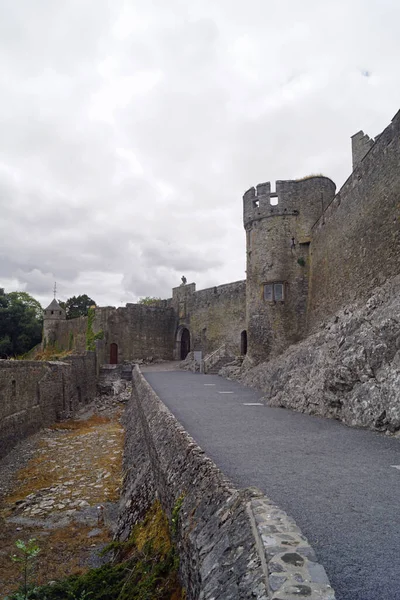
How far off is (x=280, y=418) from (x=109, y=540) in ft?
13.1

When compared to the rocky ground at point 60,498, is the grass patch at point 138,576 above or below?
above

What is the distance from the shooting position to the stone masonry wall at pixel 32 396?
12.7 m

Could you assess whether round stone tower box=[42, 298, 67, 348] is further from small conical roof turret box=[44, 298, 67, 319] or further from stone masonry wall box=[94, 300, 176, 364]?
stone masonry wall box=[94, 300, 176, 364]

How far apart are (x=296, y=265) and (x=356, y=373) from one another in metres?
10.4

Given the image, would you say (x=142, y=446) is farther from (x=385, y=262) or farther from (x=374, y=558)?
(x=385, y=262)

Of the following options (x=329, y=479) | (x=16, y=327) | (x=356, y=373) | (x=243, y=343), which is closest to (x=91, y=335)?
(x=243, y=343)

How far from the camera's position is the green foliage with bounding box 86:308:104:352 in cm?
2991

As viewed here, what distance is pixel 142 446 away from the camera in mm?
8938

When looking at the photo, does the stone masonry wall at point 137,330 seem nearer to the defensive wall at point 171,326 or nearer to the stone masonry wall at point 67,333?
the defensive wall at point 171,326

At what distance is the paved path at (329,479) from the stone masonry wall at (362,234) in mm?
5003

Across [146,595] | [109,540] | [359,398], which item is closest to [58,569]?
[109,540]

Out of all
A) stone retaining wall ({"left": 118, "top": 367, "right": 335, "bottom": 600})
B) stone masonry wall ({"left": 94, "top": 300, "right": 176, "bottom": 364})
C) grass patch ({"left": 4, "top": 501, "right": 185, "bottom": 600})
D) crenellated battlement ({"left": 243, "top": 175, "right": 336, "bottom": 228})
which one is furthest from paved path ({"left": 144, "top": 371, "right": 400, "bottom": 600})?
stone masonry wall ({"left": 94, "top": 300, "right": 176, "bottom": 364})

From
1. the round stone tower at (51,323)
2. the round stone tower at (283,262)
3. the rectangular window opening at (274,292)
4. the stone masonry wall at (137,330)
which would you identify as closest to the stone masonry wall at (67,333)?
the round stone tower at (51,323)

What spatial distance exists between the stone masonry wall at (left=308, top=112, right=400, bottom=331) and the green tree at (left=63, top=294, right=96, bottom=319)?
50744 millimetres
